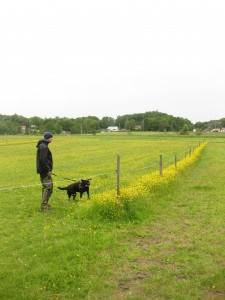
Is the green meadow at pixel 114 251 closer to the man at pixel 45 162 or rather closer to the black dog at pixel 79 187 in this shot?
the black dog at pixel 79 187

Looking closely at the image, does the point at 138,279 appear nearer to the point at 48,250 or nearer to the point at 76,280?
the point at 76,280

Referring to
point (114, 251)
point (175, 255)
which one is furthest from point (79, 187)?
point (175, 255)

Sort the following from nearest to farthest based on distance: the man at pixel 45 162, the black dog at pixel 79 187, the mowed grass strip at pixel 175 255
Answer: the mowed grass strip at pixel 175 255, the man at pixel 45 162, the black dog at pixel 79 187

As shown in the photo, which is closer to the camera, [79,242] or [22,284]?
[22,284]

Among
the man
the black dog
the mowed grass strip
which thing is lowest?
the mowed grass strip

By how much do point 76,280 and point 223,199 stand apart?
8735 mm

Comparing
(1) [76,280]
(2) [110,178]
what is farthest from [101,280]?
(2) [110,178]

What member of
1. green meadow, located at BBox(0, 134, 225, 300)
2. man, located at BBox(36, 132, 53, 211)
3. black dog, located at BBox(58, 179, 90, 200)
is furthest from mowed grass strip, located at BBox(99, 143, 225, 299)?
man, located at BBox(36, 132, 53, 211)

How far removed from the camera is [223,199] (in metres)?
13.1

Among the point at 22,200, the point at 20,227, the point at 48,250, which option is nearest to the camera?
the point at 48,250

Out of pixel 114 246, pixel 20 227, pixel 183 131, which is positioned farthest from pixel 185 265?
pixel 183 131

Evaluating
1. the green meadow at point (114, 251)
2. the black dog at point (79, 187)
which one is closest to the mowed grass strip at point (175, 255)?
the green meadow at point (114, 251)

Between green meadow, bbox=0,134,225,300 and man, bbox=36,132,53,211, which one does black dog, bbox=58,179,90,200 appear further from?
man, bbox=36,132,53,211

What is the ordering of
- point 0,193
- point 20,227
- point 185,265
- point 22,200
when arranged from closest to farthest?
point 185,265, point 20,227, point 22,200, point 0,193
